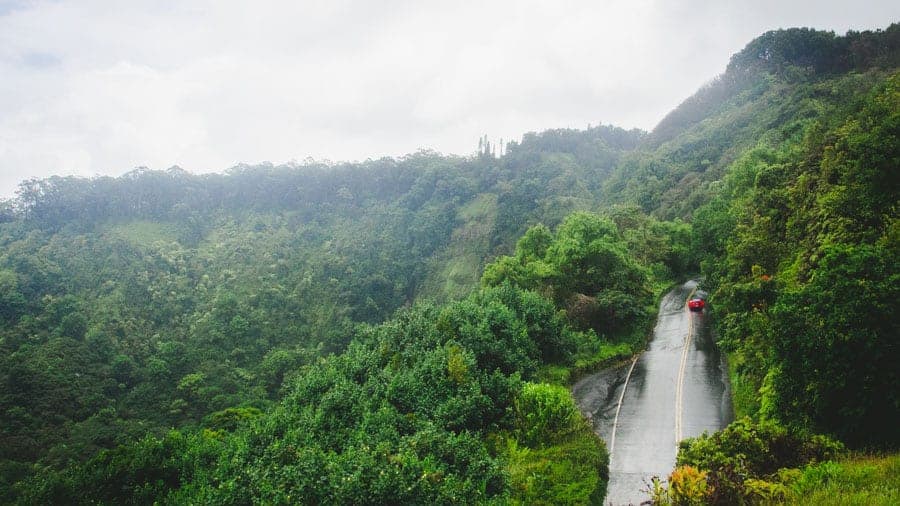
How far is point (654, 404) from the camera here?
66.5ft

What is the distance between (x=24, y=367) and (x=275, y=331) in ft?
95.5

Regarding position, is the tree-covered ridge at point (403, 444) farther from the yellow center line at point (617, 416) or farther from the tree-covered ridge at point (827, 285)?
the tree-covered ridge at point (827, 285)

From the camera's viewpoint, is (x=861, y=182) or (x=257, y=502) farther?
(x=861, y=182)

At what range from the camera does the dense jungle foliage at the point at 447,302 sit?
1213 cm

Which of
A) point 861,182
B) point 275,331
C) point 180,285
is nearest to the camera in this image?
point 861,182

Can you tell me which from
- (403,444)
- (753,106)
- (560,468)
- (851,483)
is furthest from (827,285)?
(753,106)

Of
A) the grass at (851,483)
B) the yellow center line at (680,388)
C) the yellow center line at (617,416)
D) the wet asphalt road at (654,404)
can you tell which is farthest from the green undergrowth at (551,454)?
the grass at (851,483)

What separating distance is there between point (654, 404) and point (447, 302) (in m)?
44.6

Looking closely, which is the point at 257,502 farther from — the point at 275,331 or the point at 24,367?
the point at 275,331

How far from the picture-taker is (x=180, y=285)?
79688mm

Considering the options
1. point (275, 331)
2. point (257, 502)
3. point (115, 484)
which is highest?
point (257, 502)

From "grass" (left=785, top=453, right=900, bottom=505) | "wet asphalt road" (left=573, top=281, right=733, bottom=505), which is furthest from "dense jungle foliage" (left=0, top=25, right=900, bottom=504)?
"wet asphalt road" (left=573, top=281, right=733, bottom=505)

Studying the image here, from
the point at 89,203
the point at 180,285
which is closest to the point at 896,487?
the point at 180,285

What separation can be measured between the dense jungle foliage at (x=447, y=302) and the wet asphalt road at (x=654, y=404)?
1.12 metres
